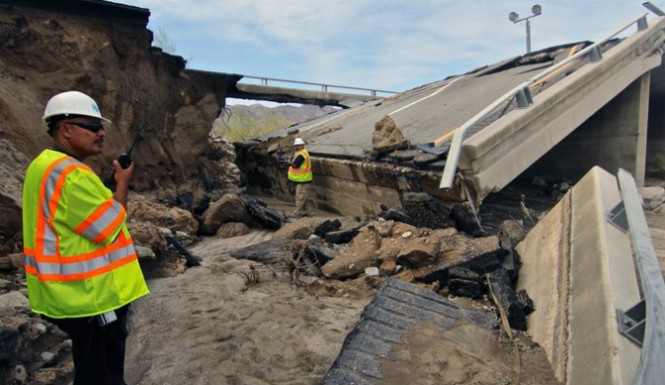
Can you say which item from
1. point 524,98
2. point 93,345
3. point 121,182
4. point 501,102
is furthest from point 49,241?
point 524,98

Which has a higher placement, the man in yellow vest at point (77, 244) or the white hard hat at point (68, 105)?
the white hard hat at point (68, 105)

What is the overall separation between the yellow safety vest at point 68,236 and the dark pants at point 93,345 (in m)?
0.15

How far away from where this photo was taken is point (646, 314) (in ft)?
7.97

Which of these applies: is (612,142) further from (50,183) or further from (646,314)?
(50,183)

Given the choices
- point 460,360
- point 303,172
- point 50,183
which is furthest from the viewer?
point 303,172

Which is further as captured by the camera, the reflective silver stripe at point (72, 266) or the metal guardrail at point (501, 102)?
the metal guardrail at point (501, 102)

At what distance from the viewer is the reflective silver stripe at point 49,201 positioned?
2.24 meters

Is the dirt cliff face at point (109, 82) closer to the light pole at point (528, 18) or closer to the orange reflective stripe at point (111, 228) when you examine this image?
the orange reflective stripe at point (111, 228)

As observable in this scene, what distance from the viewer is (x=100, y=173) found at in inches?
325

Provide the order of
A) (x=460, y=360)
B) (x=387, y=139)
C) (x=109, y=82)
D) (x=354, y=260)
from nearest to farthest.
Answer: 1. (x=460, y=360)
2. (x=354, y=260)
3. (x=387, y=139)
4. (x=109, y=82)

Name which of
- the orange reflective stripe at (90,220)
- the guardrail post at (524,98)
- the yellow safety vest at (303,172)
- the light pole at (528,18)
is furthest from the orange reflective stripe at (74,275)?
the light pole at (528,18)

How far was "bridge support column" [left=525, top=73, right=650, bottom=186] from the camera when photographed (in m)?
9.63

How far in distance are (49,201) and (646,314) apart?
3136 mm

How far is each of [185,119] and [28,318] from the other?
845 cm
